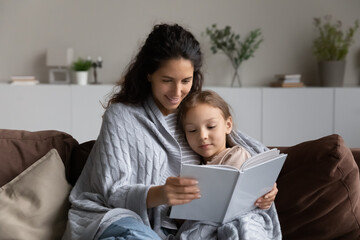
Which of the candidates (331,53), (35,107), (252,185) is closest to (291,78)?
(331,53)

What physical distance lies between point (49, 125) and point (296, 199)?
283cm

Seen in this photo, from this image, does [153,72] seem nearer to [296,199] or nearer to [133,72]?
[133,72]

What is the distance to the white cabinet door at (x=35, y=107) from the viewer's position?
14.7ft

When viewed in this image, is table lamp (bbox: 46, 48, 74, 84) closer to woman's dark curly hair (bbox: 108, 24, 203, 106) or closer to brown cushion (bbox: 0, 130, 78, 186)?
brown cushion (bbox: 0, 130, 78, 186)

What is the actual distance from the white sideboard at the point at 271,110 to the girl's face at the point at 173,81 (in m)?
2.46

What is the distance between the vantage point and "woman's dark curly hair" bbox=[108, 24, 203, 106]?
213 cm

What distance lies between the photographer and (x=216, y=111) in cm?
212

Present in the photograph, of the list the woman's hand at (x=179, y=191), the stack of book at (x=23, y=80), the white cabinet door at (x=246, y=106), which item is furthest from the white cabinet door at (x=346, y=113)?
the woman's hand at (x=179, y=191)

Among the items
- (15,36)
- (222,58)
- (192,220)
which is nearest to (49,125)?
(15,36)

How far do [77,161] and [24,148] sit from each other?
23 centimetres

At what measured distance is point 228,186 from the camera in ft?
5.82

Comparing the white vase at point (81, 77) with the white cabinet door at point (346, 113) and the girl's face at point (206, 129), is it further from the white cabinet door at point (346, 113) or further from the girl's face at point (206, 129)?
the girl's face at point (206, 129)

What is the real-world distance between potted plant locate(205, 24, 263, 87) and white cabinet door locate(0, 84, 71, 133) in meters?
1.34

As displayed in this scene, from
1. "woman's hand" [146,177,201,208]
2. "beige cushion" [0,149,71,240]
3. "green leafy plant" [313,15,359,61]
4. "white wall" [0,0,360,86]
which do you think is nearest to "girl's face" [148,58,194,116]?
"woman's hand" [146,177,201,208]
